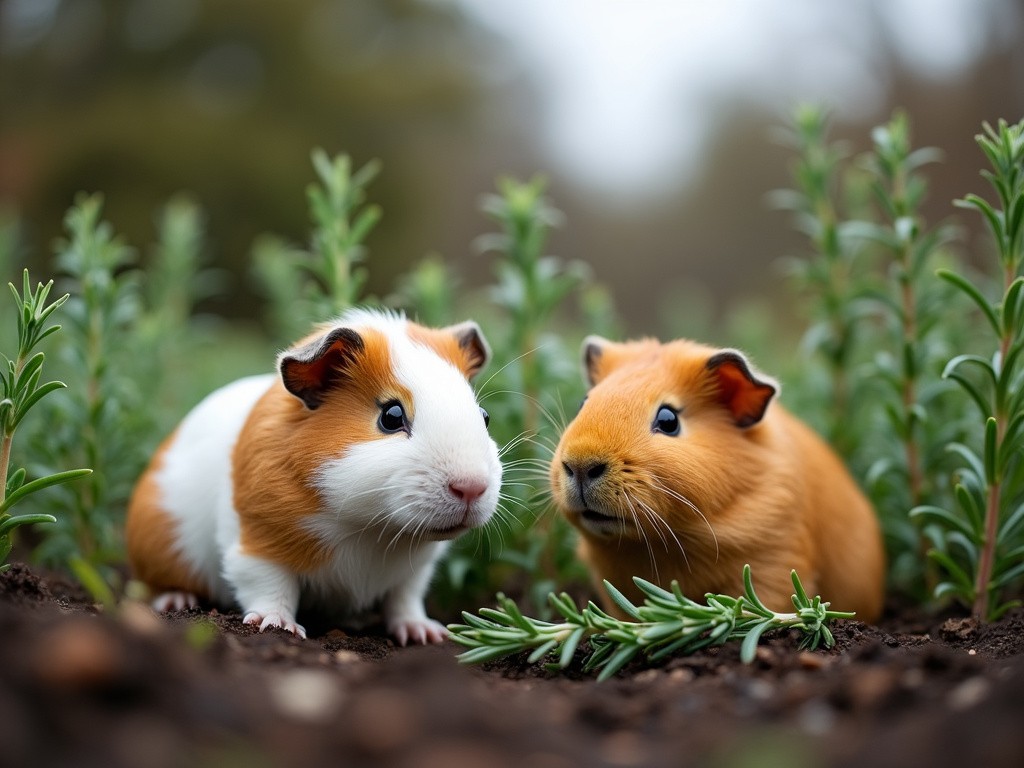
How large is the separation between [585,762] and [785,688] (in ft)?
2.73

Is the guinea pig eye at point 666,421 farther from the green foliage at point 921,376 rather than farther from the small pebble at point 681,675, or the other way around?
the small pebble at point 681,675

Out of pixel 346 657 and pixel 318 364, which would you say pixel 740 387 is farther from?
pixel 346 657

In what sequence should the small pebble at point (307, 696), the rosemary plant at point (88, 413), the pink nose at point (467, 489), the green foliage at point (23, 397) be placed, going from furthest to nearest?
the rosemary plant at point (88, 413) → the pink nose at point (467, 489) → the green foliage at point (23, 397) → the small pebble at point (307, 696)

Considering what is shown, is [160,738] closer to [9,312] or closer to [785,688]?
[785,688]

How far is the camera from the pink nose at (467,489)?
3.48m

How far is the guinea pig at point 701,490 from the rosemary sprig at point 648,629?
66 cm

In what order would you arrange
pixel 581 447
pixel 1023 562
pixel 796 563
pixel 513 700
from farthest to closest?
pixel 1023 562, pixel 796 563, pixel 581 447, pixel 513 700

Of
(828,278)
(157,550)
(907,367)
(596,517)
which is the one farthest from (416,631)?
(828,278)

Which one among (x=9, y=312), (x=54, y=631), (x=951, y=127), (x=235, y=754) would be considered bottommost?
(x=235, y=754)

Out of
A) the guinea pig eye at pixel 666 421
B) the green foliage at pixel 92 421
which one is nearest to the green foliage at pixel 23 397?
the green foliage at pixel 92 421

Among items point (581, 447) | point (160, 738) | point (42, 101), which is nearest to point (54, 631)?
point (160, 738)

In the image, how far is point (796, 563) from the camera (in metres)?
4.09

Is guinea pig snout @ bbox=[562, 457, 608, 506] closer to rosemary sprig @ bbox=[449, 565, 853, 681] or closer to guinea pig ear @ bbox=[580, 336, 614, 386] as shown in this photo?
rosemary sprig @ bbox=[449, 565, 853, 681]

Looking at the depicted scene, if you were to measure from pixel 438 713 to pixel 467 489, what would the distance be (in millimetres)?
1619
